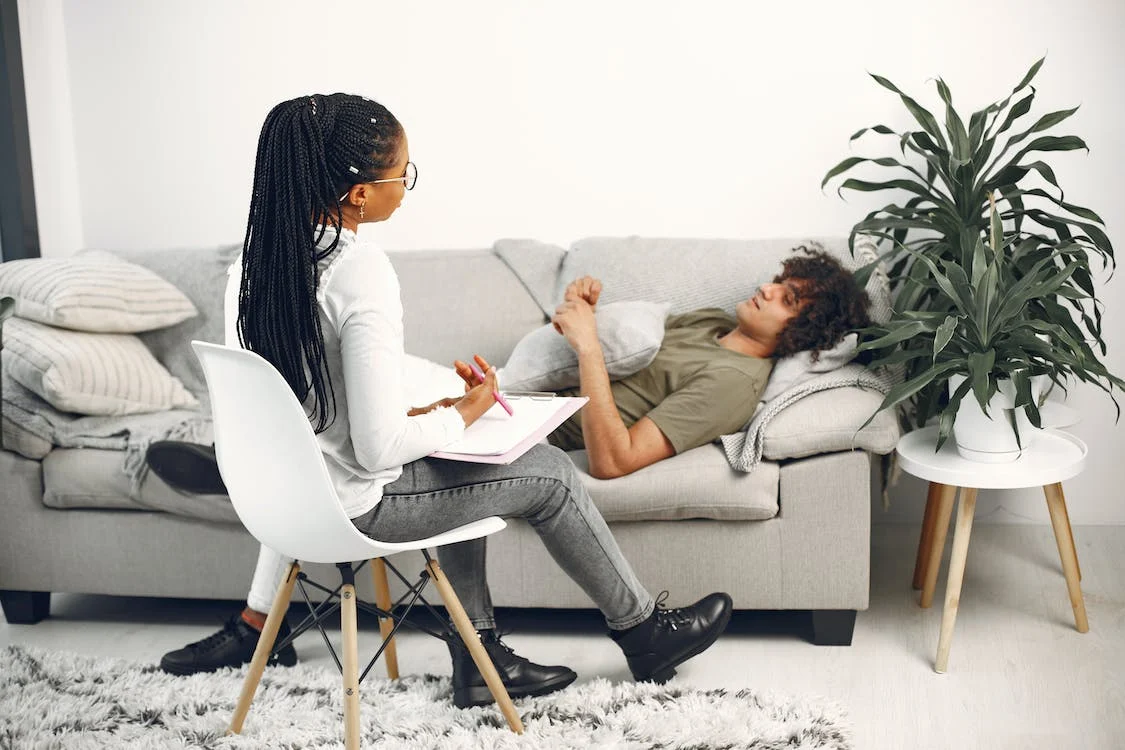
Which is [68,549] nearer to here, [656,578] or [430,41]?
[656,578]

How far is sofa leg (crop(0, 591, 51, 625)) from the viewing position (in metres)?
2.57

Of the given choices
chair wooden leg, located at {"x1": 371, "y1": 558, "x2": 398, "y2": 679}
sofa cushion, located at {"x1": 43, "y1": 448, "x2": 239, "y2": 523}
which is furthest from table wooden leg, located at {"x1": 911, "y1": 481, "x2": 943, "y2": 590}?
sofa cushion, located at {"x1": 43, "y1": 448, "x2": 239, "y2": 523}

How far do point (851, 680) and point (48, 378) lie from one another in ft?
6.02

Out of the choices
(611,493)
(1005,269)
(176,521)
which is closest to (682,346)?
(611,493)

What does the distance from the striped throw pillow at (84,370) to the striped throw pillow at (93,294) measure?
0.03 metres

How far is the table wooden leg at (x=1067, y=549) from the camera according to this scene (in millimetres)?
2328

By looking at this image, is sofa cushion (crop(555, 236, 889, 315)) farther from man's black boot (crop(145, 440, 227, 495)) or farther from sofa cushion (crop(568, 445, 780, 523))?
man's black boot (crop(145, 440, 227, 495))

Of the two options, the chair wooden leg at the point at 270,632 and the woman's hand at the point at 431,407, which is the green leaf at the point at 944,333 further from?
the chair wooden leg at the point at 270,632

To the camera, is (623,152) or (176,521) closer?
(176,521)

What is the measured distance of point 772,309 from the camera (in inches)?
98.1

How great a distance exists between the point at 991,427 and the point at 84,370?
198 cm

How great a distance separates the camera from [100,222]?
132 inches

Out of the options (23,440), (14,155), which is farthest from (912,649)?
(14,155)

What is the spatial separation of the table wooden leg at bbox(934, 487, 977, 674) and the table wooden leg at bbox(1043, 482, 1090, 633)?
0.75 feet
